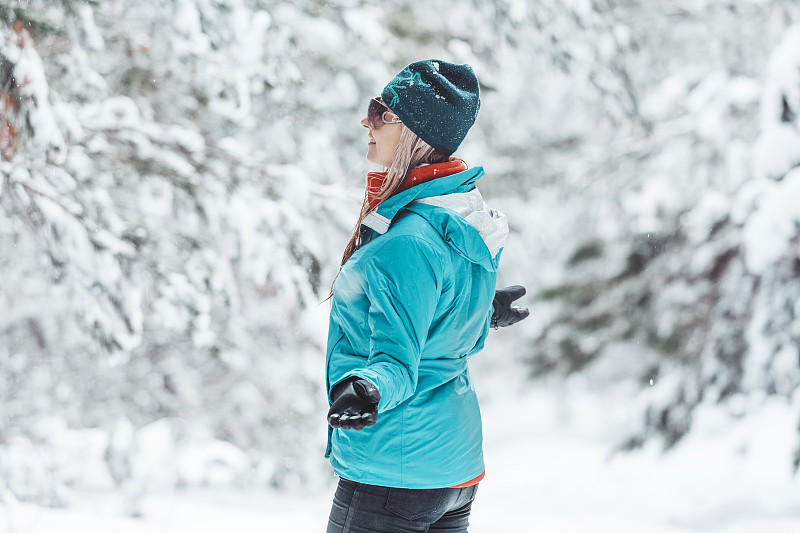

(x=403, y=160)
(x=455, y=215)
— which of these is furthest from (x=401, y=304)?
(x=403, y=160)

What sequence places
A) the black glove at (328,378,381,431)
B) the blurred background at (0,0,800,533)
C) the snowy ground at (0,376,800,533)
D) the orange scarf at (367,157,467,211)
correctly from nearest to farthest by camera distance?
the black glove at (328,378,381,431) → the orange scarf at (367,157,467,211) → the blurred background at (0,0,800,533) → the snowy ground at (0,376,800,533)

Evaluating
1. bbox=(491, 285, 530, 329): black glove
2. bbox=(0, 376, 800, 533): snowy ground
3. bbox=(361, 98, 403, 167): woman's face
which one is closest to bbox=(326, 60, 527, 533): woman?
bbox=(361, 98, 403, 167): woman's face

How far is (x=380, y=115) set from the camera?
1.67m

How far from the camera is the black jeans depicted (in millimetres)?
1578

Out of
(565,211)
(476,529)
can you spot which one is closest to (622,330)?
(476,529)

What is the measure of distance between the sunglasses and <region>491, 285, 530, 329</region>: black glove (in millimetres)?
647

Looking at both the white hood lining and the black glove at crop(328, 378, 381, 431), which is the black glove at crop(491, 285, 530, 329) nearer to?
the white hood lining

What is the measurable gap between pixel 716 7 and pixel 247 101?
15.8 feet

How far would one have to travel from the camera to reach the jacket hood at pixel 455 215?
155 cm

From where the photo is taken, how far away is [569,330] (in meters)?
7.02

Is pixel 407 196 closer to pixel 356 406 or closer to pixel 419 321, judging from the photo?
pixel 419 321

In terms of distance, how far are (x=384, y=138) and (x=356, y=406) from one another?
692mm

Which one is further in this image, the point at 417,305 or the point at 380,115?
the point at 380,115

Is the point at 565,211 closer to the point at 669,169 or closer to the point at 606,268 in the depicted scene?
the point at 606,268
